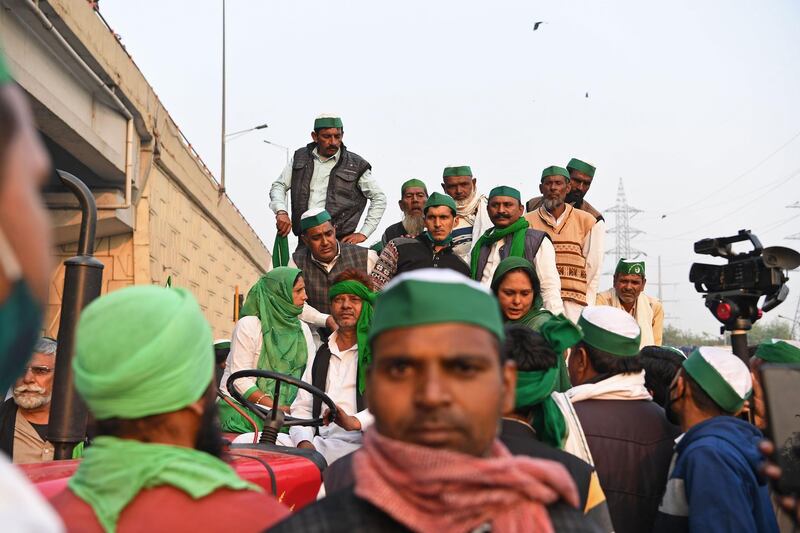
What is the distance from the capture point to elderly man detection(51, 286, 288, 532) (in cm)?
204

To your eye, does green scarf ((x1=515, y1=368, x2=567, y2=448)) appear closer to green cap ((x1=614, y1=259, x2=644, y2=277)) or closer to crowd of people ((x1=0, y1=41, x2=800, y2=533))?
crowd of people ((x1=0, y1=41, x2=800, y2=533))

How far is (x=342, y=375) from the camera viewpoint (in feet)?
20.4

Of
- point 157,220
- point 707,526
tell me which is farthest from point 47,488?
point 157,220

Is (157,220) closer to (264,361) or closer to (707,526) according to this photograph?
(264,361)

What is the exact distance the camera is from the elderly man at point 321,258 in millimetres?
7887

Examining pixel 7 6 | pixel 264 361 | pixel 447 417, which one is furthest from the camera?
pixel 7 6

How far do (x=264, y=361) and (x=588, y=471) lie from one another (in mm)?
4029

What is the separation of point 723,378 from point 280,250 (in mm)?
5237

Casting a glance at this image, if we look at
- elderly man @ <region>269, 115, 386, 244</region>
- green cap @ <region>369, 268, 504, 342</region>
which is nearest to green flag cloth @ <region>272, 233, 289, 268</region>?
elderly man @ <region>269, 115, 386, 244</region>

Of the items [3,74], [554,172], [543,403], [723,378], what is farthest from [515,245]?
[3,74]

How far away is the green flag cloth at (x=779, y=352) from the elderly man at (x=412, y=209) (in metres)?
4.49

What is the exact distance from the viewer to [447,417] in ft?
6.08

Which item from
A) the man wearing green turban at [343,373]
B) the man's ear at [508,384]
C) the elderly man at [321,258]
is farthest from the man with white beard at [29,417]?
the man's ear at [508,384]

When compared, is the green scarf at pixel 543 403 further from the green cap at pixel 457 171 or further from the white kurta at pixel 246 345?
the green cap at pixel 457 171
